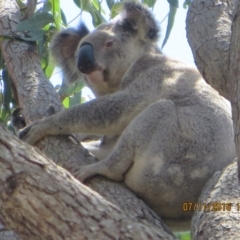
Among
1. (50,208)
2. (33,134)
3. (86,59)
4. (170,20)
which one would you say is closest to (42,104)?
(33,134)

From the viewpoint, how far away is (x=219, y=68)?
224cm

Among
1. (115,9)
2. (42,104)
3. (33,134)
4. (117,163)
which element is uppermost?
(115,9)

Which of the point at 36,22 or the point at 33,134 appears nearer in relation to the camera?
the point at 33,134

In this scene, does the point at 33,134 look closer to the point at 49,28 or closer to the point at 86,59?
the point at 86,59

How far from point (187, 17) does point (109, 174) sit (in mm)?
756

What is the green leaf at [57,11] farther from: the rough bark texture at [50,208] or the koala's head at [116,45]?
the rough bark texture at [50,208]

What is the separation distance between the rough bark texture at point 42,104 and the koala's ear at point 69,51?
37 cm

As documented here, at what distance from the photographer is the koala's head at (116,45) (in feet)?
12.2

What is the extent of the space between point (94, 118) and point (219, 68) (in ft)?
3.36

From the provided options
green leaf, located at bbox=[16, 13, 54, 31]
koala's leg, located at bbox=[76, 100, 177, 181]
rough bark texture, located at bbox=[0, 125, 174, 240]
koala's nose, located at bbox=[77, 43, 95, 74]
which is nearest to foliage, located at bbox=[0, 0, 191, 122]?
green leaf, located at bbox=[16, 13, 54, 31]

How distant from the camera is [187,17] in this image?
8.18ft

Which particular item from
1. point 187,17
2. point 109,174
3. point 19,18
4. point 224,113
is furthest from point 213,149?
point 19,18

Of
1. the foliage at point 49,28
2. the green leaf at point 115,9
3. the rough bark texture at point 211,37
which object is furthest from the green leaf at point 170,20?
the rough bark texture at point 211,37

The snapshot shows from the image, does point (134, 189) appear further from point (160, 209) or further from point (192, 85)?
point (192, 85)
